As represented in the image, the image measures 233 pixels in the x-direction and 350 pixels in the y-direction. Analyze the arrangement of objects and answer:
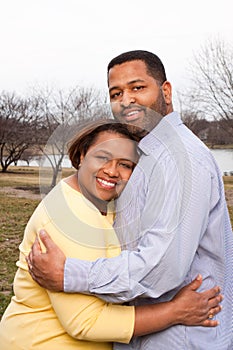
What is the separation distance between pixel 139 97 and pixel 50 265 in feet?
2.47

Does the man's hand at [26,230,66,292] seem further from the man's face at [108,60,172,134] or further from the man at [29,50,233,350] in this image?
the man's face at [108,60,172,134]

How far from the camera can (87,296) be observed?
1.86 metres

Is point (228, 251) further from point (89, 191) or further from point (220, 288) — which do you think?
point (89, 191)

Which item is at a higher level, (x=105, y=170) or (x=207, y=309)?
(x=105, y=170)

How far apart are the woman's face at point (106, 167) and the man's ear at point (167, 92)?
0.26m

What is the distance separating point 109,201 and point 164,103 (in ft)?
1.54

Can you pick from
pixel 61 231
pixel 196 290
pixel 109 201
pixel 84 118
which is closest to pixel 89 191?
pixel 109 201

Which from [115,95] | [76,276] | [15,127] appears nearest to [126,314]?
[76,276]

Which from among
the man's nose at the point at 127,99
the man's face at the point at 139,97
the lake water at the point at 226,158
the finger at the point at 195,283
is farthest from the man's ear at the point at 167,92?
the lake water at the point at 226,158

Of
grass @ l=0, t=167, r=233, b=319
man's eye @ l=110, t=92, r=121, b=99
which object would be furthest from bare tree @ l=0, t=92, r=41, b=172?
man's eye @ l=110, t=92, r=121, b=99

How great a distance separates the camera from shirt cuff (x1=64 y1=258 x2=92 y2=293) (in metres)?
1.80

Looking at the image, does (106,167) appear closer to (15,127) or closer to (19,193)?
(19,193)

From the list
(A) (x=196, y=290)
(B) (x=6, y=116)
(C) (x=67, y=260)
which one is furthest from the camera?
(B) (x=6, y=116)

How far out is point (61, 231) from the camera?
1.84 m
